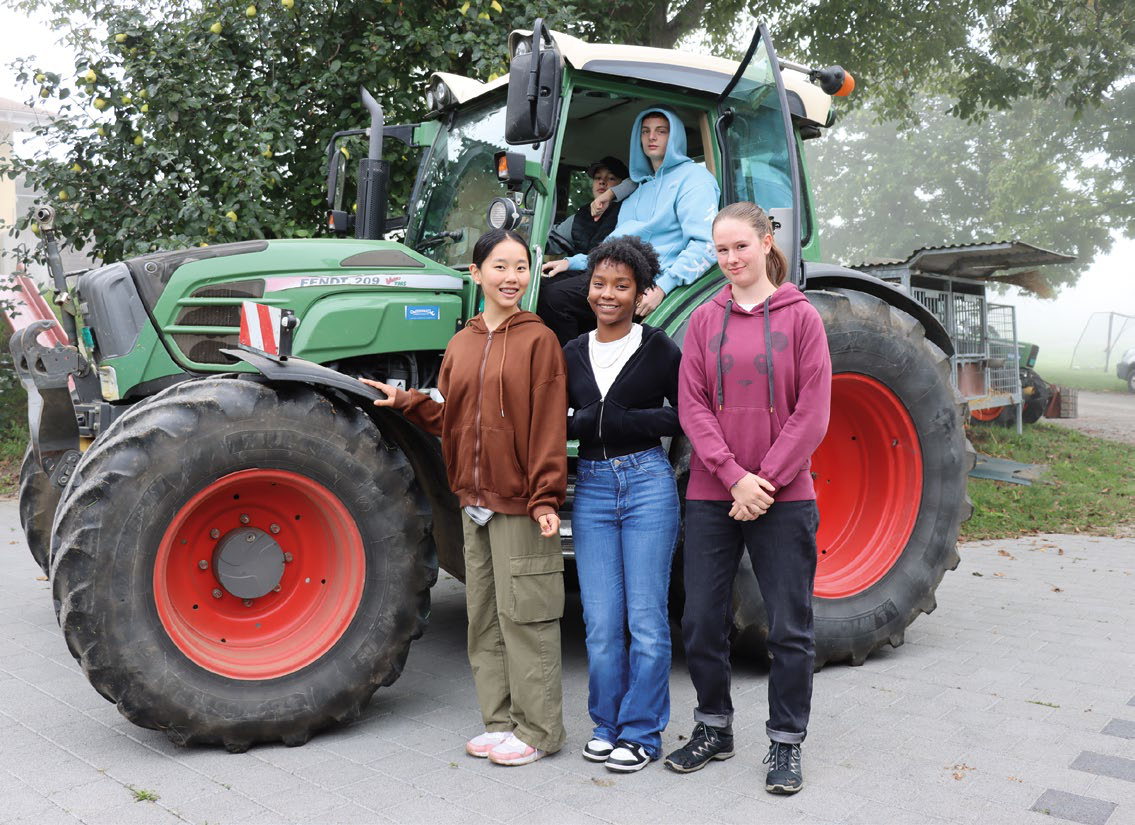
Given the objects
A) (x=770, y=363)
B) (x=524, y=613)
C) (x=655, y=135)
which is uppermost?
(x=655, y=135)

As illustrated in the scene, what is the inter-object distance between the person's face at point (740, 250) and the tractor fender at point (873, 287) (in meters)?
1.32

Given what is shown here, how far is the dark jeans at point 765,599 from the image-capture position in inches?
134

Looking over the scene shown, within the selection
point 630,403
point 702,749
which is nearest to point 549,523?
point 630,403

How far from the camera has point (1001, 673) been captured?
182 inches

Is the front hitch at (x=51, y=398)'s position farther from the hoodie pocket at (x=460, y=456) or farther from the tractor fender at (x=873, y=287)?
the tractor fender at (x=873, y=287)

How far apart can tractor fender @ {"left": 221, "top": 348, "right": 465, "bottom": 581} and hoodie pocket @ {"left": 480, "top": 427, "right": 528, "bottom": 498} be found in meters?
0.56

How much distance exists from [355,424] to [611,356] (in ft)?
3.33

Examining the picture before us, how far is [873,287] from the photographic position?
5105mm

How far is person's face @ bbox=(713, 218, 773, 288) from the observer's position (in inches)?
136

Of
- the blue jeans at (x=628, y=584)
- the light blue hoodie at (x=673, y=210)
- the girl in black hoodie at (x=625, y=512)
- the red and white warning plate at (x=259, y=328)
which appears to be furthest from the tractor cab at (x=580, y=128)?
the blue jeans at (x=628, y=584)

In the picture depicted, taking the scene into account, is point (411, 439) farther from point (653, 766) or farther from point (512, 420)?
point (653, 766)

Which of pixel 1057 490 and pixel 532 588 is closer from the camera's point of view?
pixel 532 588

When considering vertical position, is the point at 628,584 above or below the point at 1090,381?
above

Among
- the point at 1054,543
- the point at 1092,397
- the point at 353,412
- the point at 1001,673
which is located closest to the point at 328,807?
the point at 353,412
